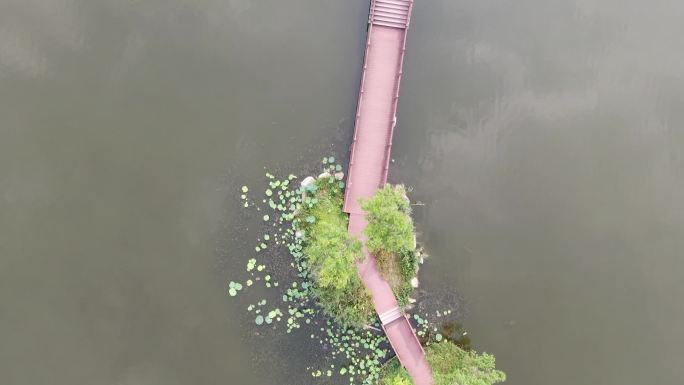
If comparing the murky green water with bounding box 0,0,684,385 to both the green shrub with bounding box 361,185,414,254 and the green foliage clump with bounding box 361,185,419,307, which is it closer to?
the green foliage clump with bounding box 361,185,419,307

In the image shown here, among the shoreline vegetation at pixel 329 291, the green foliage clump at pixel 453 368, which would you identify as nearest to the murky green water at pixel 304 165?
the shoreline vegetation at pixel 329 291

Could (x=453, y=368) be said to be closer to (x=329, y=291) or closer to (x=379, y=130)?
(x=329, y=291)

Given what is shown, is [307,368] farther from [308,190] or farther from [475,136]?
[475,136]

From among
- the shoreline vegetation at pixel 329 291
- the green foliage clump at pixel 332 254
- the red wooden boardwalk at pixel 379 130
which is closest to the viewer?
the green foliage clump at pixel 332 254

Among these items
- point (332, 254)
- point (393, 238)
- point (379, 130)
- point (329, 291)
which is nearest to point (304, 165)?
point (379, 130)

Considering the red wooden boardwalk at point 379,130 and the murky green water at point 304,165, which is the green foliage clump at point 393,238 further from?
the murky green water at point 304,165

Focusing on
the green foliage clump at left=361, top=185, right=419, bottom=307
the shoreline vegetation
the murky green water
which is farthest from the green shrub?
the murky green water
